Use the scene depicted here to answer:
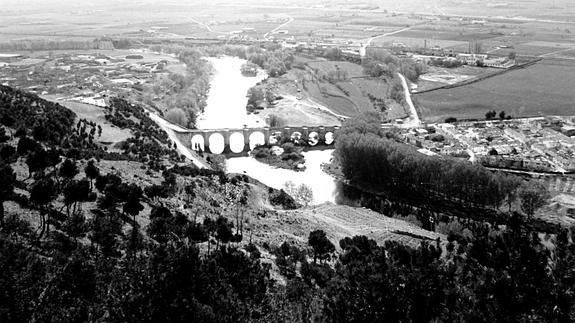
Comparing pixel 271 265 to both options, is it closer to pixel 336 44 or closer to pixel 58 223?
pixel 58 223

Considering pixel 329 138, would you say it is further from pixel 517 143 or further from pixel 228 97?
pixel 228 97

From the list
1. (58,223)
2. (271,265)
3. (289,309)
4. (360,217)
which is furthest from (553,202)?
(58,223)

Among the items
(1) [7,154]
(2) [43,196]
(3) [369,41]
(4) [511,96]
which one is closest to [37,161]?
(1) [7,154]

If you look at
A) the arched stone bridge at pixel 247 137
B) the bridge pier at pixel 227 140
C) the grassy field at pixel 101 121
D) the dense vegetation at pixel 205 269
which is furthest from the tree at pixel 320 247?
the bridge pier at pixel 227 140

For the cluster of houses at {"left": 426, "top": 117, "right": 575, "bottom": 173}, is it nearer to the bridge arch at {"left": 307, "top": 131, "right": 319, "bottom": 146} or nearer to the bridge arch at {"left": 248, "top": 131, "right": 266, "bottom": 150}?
the bridge arch at {"left": 307, "top": 131, "right": 319, "bottom": 146}

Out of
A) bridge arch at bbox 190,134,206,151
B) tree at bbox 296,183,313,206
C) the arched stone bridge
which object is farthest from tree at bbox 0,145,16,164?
the arched stone bridge
